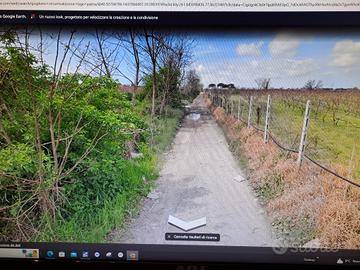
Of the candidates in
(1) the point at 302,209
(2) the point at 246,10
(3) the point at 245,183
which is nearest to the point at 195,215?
(3) the point at 245,183

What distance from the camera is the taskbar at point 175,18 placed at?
1.21 m

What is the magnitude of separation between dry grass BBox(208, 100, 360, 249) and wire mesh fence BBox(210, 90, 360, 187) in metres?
0.03

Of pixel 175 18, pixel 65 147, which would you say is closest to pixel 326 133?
pixel 175 18

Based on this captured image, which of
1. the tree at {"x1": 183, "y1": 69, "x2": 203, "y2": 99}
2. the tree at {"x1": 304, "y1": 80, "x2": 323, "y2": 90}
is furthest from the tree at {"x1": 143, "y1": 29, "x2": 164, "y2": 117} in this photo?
the tree at {"x1": 304, "y1": 80, "x2": 323, "y2": 90}

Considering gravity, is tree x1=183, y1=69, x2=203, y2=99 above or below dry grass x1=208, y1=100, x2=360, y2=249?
above

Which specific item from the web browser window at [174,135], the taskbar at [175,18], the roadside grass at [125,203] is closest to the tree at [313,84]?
the web browser window at [174,135]

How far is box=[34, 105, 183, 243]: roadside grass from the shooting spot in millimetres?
1279

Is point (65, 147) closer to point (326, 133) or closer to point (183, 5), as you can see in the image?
point (183, 5)

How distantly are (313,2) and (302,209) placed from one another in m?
0.70

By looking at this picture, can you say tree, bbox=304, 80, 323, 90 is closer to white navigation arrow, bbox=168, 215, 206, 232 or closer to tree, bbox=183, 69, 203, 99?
tree, bbox=183, 69, 203, 99

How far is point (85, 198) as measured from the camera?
1.33 metres

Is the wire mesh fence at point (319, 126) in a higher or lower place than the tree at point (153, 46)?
lower

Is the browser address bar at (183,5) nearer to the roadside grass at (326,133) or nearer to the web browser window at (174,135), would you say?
the web browser window at (174,135)

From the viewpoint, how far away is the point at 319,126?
1284mm
